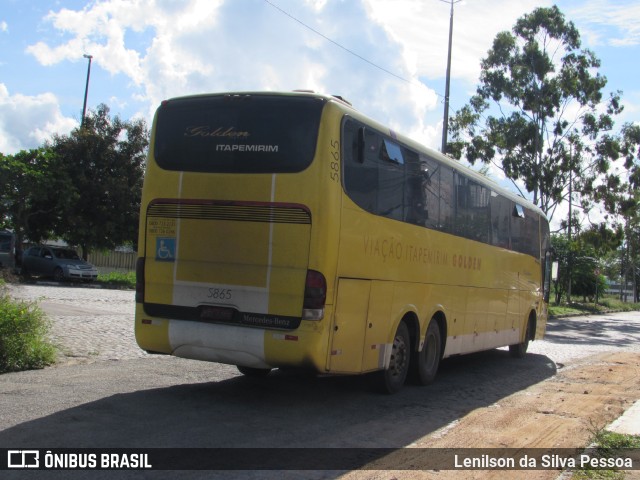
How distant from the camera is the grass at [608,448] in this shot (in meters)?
5.77

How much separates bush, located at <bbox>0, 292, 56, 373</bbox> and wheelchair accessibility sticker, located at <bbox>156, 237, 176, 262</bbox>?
9.73ft

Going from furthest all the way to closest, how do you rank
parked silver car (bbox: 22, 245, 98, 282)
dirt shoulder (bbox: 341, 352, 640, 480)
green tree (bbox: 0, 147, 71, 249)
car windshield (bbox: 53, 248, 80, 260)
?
car windshield (bbox: 53, 248, 80, 260) < parked silver car (bbox: 22, 245, 98, 282) < green tree (bbox: 0, 147, 71, 249) < dirt shoulder (bbox: 341, 352, 640, 480)

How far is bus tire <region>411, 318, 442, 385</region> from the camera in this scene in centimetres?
994

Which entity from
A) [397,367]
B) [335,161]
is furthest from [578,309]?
[335,161]

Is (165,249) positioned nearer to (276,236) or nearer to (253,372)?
(276,236)

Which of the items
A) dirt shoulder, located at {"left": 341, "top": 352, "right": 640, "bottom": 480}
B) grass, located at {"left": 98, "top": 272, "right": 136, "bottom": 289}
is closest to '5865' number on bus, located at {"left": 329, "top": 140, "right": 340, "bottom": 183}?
dirt shoulder, located at {"left": 341, "top": 352, "right": 640, "bottom": 480}

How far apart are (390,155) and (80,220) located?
2350 cm

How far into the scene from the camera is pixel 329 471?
5.54 m

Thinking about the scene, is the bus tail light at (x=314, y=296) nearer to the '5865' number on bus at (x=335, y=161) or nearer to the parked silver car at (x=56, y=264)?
the '5865' number on bus at (x=335, y=161)

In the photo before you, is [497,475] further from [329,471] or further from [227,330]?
[227,330]

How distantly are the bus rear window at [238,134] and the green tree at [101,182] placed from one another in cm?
2289

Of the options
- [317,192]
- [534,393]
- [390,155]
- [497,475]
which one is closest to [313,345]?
[317,192]

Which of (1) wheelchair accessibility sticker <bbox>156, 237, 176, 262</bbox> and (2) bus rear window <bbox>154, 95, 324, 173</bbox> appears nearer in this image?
(2) bus rear window <bbox>154, 95, 324, 173</bbox>

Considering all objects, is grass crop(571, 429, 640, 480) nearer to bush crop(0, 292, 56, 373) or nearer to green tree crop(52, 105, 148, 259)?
bush crop(0, 292, 56, 373)
